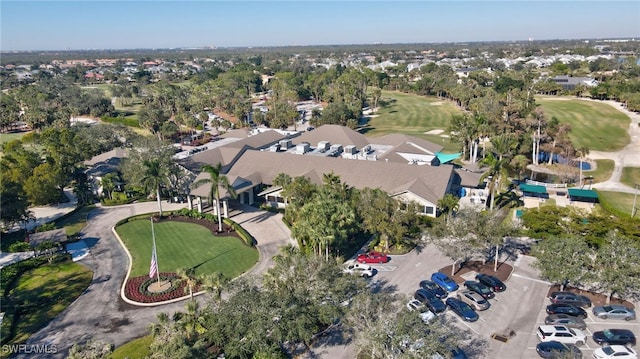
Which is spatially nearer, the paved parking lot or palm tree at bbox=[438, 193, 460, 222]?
the paved parking lot

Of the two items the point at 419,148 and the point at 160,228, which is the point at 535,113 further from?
the point at 160,228

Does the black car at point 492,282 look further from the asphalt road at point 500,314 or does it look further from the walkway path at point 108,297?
the walkway path at point 108,297

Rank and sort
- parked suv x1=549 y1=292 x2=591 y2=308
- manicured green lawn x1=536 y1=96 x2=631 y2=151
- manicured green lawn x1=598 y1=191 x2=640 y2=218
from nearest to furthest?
parked suv x1=549 y1=292 x2=591 y2=308
manicured green lawn x1=598 y1=191 x2=640 y2=218
manicured green lawn x1=536 y1=96 x2=631 y2=151

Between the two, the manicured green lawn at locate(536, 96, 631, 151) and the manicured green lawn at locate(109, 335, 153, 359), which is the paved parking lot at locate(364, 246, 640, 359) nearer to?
the manicured green lawn at locate(109, 335, 153, 359)

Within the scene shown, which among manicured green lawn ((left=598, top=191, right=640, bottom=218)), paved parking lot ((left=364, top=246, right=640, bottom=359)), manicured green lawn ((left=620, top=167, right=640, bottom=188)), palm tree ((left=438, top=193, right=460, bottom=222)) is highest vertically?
palm tree ((left=438, top=193, right=460, bottom=222))

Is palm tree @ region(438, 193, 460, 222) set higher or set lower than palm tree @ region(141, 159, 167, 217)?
lower

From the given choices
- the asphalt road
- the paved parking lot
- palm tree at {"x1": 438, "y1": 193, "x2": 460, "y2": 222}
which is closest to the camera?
the asphalt road

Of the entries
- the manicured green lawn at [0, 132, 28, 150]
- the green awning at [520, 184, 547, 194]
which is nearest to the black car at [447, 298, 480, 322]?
the green awning at [520, 184, 547, 194]
